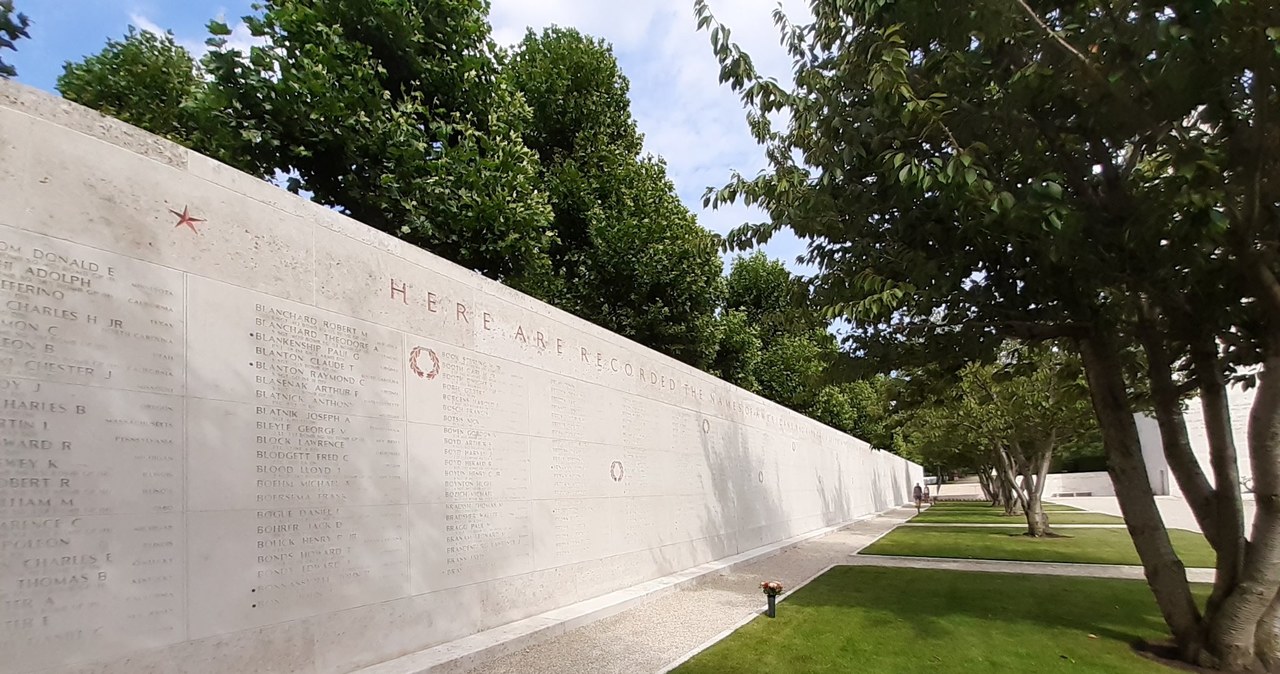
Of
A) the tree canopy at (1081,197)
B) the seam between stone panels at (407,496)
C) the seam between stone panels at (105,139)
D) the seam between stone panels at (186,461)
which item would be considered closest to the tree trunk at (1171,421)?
the tree canopy at (1081,197)

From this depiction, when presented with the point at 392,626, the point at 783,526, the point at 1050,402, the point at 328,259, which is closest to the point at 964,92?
the point at 328,259

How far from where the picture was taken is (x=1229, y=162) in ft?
18.2

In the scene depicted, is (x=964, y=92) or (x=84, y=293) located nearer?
(x=84, y=293)

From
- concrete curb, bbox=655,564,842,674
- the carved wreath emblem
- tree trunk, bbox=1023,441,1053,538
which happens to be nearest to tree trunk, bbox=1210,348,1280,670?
concrete curb, bbox=655,564,842,674

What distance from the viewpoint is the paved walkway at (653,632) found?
5.84m

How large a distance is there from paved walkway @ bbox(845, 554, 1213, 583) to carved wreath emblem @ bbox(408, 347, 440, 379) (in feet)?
31.5

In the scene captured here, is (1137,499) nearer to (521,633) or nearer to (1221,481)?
(1221,481)

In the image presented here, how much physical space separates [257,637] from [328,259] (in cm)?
261

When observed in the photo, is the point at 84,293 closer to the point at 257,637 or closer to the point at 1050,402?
the point at 257,637

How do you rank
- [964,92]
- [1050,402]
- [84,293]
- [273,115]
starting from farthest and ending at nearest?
[1050,402] → [273,115] → [964,92] → [84,293]

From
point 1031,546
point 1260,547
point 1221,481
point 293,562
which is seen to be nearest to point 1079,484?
point 1031,546

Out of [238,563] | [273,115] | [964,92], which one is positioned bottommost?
[238,563]

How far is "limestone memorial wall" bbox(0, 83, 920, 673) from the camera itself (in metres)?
3.46

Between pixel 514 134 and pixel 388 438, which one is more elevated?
pixel 514 134
